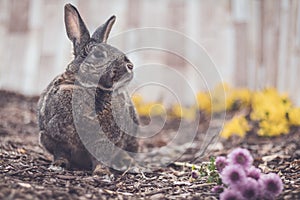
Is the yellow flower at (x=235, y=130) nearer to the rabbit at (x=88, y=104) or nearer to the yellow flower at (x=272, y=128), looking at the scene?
the yellow flower at (x=272, y=128)

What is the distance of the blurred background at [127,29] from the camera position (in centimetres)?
558

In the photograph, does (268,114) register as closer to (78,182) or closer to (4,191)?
(78,182)

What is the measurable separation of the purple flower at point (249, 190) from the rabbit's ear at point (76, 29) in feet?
3.28

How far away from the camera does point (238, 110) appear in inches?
182

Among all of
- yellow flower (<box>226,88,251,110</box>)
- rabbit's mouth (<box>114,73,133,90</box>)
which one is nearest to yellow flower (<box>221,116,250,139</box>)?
yellow flower (<box>226,88,251,110</box>)

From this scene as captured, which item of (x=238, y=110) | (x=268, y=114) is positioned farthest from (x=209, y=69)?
(x=268, y=114)

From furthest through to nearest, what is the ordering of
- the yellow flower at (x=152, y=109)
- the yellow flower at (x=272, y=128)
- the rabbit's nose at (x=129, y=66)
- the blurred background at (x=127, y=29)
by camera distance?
the blurred background at (x=127, y=29) → the yellow flower at (x=152, y=109) → the yellow flower at (x=272, y=128) → the rabbit's nose at (x=129, y=66)

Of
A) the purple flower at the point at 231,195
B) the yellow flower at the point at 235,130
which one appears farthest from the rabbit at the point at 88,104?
the yellow flower at the point at 235,130

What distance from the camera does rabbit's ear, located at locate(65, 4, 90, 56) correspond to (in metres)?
2.33

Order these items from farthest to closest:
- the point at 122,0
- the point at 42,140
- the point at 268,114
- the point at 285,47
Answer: the point at 122,0
the point at 285,47
the point at 268,114
the point at 42,140

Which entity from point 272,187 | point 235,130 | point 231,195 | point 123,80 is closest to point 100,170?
point 123,80

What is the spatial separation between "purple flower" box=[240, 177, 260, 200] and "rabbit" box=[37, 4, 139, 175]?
0.73 meters

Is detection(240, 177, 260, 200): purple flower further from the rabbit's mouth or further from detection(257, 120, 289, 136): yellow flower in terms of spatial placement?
detection(257, 120, 289, 136): yellow flower

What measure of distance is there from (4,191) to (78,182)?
0.43m
